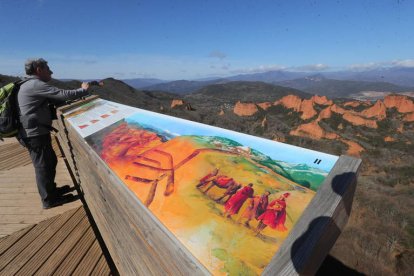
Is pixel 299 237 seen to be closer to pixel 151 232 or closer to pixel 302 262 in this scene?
pixel 302 262

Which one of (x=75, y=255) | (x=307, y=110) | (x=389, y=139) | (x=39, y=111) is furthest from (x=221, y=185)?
(x=307, y=110)

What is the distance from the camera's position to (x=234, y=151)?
200 centimetres

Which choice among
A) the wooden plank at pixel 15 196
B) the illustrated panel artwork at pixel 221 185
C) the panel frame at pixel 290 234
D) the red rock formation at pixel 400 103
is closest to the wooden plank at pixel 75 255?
the panel frame at pixel 290 234

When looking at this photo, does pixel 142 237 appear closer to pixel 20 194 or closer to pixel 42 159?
pixel 42 159

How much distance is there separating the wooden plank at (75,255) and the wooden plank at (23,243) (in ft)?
2.00

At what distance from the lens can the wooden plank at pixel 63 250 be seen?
2787mm

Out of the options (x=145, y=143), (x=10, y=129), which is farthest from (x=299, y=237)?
(x=10, y=129)

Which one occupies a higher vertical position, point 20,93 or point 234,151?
point 20,93

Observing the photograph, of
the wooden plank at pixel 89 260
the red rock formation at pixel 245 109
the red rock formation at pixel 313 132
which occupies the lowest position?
the red rock formation at pixel 313 132

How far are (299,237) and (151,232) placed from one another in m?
0.81

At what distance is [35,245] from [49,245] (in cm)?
17

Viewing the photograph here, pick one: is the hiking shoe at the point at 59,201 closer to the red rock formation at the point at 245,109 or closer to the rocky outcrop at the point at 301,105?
the red rock formation at the point at 245,109

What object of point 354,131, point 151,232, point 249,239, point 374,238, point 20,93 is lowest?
point 354,131

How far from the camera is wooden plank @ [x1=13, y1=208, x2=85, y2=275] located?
279cm
